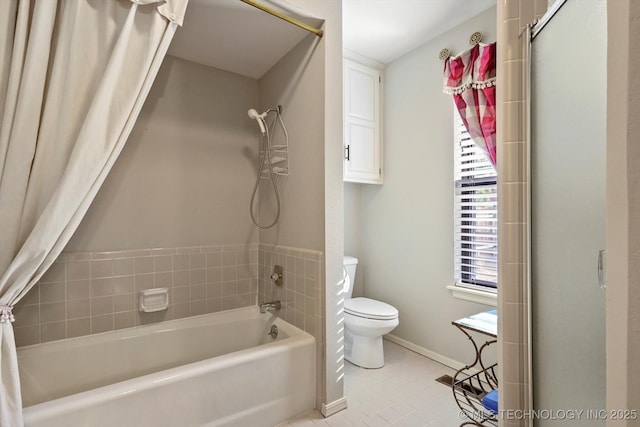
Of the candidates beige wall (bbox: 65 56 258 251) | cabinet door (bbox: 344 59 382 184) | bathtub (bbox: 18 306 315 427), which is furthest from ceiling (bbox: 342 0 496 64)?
bathtub (bbox: 18 306 315 427)

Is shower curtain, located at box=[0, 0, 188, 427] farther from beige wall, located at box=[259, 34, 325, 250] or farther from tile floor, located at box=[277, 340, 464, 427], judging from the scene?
tile floor, located at box=[277, 340, 464, 427]

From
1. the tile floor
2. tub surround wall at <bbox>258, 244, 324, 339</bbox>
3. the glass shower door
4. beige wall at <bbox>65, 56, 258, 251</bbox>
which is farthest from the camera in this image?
beige wall at <bbox>65, 56, 258, 251</bbox>

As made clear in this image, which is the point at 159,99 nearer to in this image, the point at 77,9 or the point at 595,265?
the point at 77,9

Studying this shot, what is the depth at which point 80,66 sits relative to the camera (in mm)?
1174

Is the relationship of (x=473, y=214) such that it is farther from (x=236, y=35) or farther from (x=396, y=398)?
(x=236, y=35)

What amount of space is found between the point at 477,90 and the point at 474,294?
141 centimetres

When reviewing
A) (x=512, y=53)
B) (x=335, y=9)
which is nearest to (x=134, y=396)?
(x=512, y=53)

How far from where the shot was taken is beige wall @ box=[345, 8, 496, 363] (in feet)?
7.45

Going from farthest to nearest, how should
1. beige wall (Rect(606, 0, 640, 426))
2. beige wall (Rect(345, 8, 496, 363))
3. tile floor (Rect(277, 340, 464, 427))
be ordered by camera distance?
beige wall (Rect(345, 8, 496, 363)) → tile floor (Rect(277, 340, 464, 427)) → beige wall (Rect(606, 0, 640, 426))

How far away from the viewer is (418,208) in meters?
2.50

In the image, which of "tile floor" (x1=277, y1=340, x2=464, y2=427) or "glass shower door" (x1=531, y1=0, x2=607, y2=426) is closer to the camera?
"glass shower door" (x1=531, y1=0, x2=607, y2=426)

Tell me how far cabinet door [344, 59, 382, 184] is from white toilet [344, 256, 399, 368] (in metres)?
1.10

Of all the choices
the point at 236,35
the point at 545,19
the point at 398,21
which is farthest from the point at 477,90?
the point at 236,35

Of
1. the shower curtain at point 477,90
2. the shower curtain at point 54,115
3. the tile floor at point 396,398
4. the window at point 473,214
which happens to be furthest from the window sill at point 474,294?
the shower curtain at point 54,115
